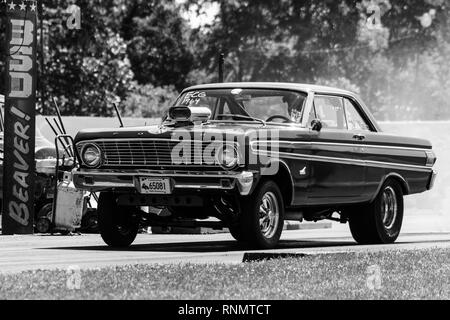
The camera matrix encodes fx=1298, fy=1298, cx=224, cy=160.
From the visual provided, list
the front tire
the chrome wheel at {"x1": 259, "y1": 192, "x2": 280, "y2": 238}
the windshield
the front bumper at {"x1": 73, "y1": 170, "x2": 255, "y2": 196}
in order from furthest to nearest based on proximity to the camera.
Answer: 1. the windshield
2. the front tire
3. the chrome wheel at {"x1": 259, "y1": 192, "x2": 280, "y2": 238}
4. the front bumper at {"x1": 73, "y1": 170, "x2": 255, "y2": 196}

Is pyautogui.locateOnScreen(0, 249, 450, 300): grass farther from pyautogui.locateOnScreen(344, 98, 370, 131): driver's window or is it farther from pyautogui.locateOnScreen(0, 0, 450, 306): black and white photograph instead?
pyautogui.locateOnScreen(344, 98, 370, 131): driver's window

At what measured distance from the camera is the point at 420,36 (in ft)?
184

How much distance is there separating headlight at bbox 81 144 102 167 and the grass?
297 cm

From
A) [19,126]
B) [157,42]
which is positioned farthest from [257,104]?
[157,42]

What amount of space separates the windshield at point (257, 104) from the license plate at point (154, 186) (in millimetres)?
1535

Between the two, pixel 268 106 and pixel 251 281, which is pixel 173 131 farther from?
pixel 251 281

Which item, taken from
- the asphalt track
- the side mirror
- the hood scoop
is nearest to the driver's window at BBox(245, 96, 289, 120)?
the side mirror

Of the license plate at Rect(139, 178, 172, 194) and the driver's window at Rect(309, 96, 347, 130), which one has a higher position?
the driver's window at Rect(309, 96, 347, 130)

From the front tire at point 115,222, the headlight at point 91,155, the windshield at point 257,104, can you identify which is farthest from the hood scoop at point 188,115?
the front tire at point 115,222

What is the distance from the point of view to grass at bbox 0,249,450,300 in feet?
28.5

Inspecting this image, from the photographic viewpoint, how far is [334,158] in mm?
14633

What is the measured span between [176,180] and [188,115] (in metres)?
0.96

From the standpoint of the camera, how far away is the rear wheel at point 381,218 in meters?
15.4
